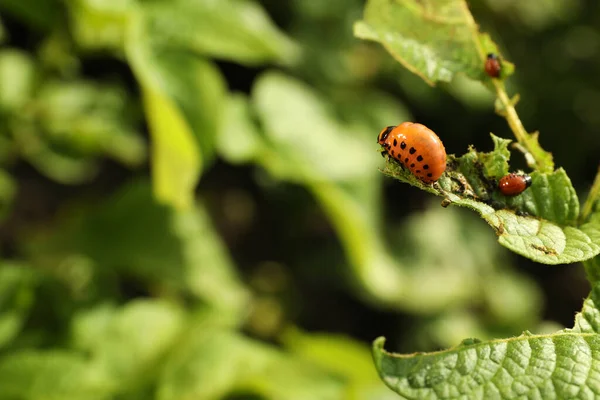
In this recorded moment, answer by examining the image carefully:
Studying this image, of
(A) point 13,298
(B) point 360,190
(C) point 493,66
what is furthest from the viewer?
(B) point 360,190

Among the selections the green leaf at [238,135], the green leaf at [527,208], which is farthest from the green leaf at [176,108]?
the green leaf at [527,208]

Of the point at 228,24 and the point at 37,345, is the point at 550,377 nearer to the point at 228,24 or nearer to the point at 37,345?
the point at 228,24

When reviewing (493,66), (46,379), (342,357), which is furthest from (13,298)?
(493,66)

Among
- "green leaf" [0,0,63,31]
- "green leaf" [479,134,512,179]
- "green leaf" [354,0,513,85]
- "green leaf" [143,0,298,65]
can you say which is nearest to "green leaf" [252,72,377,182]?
"green leaf" [143,0,298,65]

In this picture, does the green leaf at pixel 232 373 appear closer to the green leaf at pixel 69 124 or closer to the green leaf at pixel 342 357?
the green leaf at pixel 342 357

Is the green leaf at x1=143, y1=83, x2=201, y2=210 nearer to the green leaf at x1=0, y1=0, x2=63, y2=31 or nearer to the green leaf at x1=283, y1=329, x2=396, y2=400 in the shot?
the green leaf at x1=0, y1=0, x2=63, y2=31

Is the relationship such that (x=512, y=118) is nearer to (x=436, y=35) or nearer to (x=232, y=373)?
(x=436, y=35)
